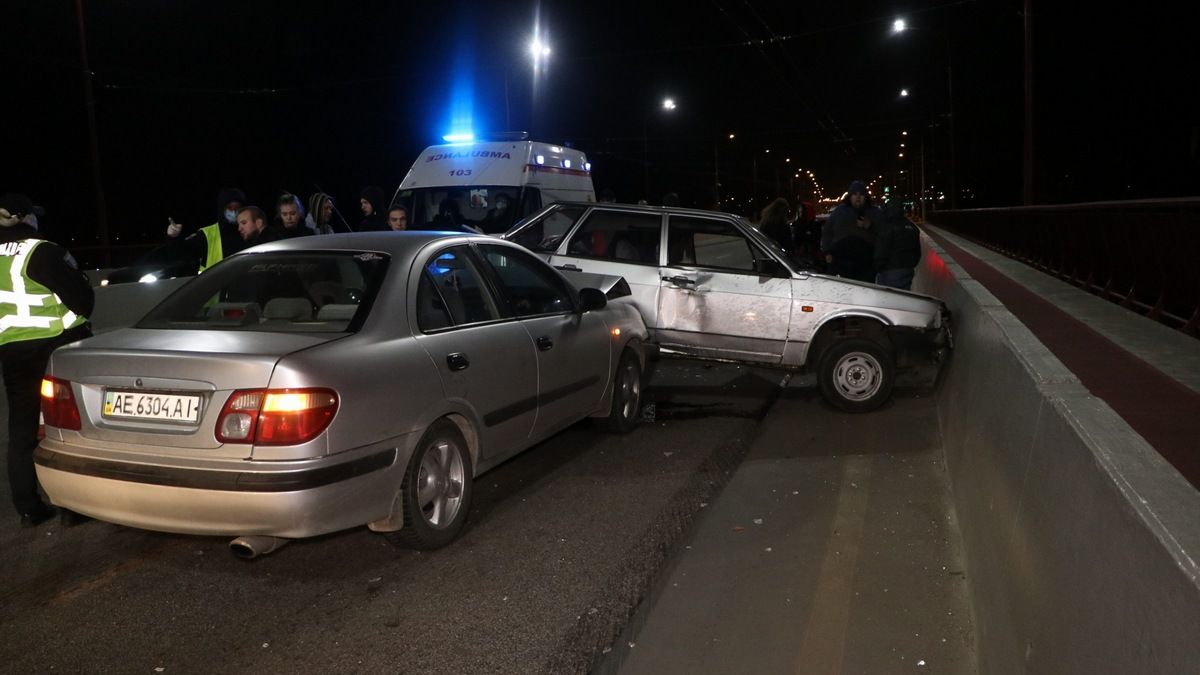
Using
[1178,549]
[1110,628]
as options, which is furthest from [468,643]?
[1178,549]

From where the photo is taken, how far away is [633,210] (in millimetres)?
9234

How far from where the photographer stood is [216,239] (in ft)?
27.0

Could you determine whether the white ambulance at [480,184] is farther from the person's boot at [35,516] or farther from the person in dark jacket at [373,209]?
the person's boot at [35,516]

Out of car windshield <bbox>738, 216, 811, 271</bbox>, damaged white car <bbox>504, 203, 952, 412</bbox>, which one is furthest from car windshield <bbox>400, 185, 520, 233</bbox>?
car windshield <bbox>738, 216, 811, 271</bbox>

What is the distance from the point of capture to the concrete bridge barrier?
1.80 metres

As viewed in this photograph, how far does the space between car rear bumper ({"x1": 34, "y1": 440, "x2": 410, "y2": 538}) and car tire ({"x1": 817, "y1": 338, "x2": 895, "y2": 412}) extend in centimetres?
485

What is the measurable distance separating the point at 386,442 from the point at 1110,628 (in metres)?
3.19

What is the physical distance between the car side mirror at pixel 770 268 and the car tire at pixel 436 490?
4.16 meters

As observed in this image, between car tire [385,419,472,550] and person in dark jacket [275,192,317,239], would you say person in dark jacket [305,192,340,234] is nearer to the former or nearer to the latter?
person in dark jacket [275,192,317,239]

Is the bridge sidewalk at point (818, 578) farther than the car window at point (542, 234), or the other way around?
the car window at point (542, 234)

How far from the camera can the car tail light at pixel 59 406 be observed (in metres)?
4.49

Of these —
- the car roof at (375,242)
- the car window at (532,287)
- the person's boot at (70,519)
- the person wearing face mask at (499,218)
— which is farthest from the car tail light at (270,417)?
the person wearing face mask at (499,218)

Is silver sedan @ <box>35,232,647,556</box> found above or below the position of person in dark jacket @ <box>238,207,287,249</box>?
below

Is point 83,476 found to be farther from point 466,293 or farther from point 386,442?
point 466,293
